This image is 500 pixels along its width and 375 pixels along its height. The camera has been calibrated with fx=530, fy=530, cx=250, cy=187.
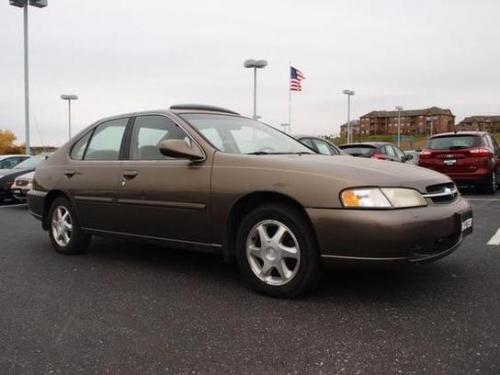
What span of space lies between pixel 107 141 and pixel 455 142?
8937 mm

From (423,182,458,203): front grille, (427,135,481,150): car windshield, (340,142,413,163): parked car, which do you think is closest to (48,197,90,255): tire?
(423,182,458,203): front grille

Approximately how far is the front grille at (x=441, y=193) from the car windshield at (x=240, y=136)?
122 cm

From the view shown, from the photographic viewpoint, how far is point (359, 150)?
490 inches

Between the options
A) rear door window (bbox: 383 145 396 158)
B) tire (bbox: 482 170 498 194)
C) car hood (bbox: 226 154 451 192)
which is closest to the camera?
car hood (bbox: 226 154 451 192)

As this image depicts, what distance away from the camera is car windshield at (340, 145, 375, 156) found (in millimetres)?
12288

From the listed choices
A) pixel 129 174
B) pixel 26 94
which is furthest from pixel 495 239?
pixel 26 94

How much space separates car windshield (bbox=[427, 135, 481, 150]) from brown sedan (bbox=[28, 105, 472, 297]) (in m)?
7.91

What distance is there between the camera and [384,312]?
11.4ft

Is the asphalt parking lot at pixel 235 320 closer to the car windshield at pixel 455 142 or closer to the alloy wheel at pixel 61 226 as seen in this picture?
the alloy wheel at pixel 61 226

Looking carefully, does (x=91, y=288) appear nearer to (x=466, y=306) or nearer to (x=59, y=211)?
(x=59, y=211)

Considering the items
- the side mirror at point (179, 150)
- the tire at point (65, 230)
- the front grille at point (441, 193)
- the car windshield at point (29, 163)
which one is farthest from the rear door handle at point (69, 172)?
the car windshield at point (29, 163)

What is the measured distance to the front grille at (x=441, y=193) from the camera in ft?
12.2

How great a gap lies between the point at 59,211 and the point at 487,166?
30.4 feet

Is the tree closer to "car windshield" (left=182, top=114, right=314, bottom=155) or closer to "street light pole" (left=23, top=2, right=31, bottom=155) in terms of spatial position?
"street light pole" (left=23, top=2, right=31, bottom=155)
